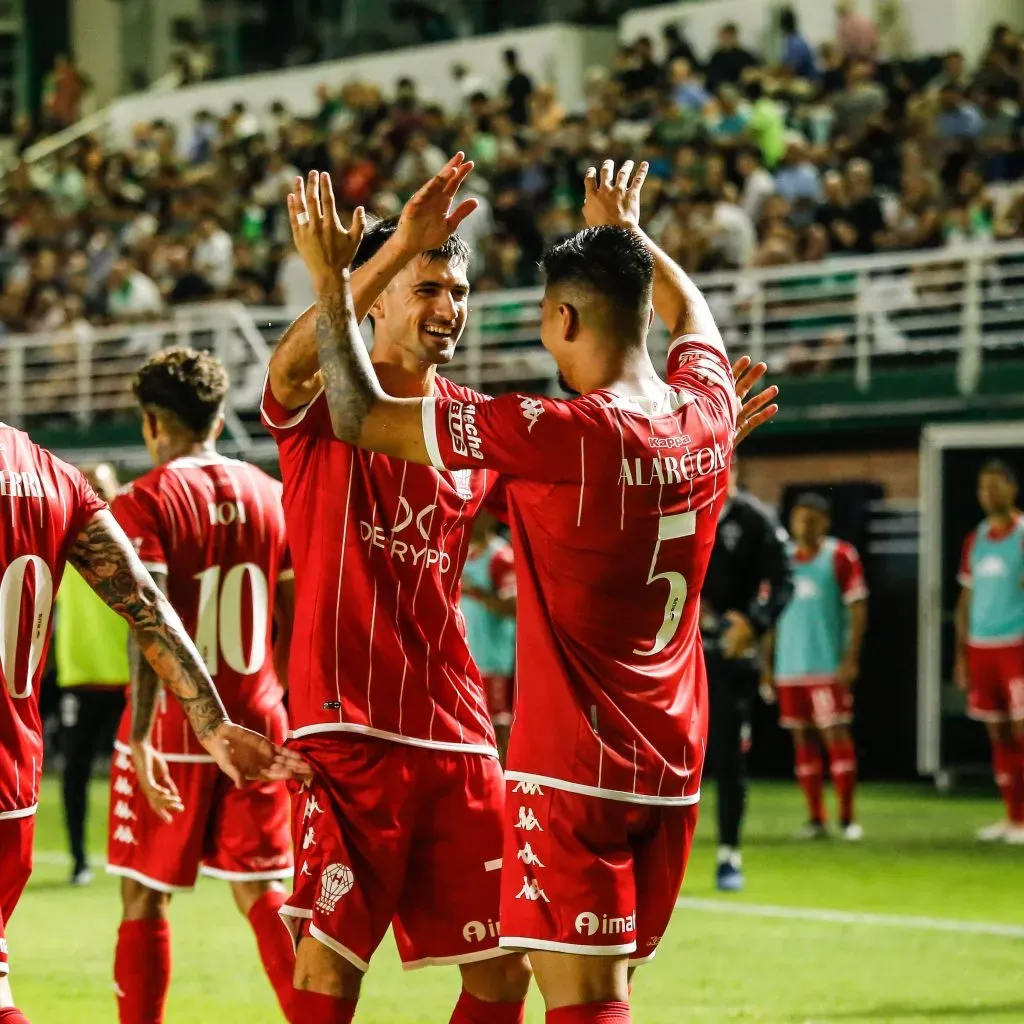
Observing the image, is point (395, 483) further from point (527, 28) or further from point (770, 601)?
point (527, 28)

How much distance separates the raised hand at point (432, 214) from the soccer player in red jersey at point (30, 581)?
0.92 metres

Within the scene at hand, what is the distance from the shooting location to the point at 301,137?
2545 centimetres

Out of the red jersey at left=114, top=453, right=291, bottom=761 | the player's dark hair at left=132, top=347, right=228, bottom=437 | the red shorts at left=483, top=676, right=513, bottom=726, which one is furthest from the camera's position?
the red shorts at left=483, top=676, right=513, bottom=726

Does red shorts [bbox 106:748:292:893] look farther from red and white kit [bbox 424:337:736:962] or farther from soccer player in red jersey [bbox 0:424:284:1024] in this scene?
red and white kit [bbox 424:337:736:962]

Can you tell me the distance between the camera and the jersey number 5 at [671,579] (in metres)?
4.47

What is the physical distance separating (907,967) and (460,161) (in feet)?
16.9

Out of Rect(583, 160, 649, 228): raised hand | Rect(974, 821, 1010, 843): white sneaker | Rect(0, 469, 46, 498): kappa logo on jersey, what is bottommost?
Rect(974, 821, 1010, 843): white sneaker

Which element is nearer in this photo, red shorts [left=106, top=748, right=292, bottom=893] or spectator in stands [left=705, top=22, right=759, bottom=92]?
red shorts [left=106, top=748, right=292, bottom=893]

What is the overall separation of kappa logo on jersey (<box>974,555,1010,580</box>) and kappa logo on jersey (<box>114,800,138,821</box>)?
338 inches

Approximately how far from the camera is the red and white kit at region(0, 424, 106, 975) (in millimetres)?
4367

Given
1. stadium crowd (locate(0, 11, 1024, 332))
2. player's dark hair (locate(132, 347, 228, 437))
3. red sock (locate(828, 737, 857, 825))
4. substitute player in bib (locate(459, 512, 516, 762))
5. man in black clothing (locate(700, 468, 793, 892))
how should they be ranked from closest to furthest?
player's dark hair (locate(132, 347, 228, 437)) → man in black clothing (locate(700, 468, 793, 892)) → red sock (locate(828, 737, 857, 825)) → substitute player in bib (locate(459, 512, 516, 762)) → stadium crowd (locate(0, 11, 1024, 332))

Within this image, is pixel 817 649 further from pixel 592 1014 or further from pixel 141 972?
pixel 592 1014

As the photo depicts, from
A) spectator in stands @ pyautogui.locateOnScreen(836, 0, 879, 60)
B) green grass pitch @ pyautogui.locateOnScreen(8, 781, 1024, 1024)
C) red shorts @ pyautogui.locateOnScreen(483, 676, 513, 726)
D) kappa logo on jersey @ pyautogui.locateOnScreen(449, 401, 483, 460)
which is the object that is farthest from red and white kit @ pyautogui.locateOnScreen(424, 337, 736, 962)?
spectator in stands @ pyautogui.locateOnScreen(836, 0, 879, 60)

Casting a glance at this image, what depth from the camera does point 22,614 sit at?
4426mm
